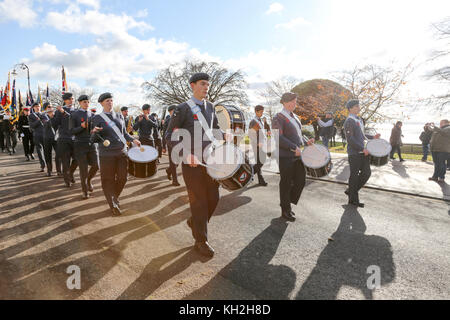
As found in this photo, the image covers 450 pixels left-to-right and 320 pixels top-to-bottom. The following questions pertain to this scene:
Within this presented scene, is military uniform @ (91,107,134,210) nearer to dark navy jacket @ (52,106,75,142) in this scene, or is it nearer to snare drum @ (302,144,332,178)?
dark navy jacket @ (52,106,75,142)

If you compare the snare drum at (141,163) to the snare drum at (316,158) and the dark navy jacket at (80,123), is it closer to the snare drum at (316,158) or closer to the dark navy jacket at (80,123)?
the dark navy jacket at (80,123)

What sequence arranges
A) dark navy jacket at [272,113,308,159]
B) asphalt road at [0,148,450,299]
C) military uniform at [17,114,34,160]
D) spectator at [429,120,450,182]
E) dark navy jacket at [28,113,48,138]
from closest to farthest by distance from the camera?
asphalt road at [0,148,450,299] < dark navy jacket at [272,113,308,159] < spectator at [429,120,450,182] < dark navy jacket at [28,113,48,138] < military uniform at [17,114,34,160]

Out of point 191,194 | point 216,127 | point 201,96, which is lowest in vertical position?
point 191,194

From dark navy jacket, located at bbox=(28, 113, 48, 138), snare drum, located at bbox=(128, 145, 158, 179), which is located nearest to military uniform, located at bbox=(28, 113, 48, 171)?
dark navy jacket, located at bbox=(28, 113, 48, 138)

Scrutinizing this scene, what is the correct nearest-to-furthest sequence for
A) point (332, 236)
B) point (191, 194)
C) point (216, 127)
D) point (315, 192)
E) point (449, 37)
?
point (191, 194)
point (216, 127)
point (332, 236)
point (315, 192)
point (449, 37)

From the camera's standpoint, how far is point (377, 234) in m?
4.31

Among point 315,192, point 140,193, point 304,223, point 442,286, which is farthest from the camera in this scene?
point 315,192

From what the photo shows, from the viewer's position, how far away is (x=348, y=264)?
3312 millimetres

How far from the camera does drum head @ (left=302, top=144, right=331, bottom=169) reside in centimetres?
475

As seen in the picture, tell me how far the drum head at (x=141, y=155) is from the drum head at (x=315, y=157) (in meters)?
2.78

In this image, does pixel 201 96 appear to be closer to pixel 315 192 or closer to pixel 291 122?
pixel 291 122

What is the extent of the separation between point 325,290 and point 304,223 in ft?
6.61

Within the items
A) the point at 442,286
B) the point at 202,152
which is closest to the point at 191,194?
the point at 202,152

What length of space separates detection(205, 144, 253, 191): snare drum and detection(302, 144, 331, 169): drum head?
1734 mm
